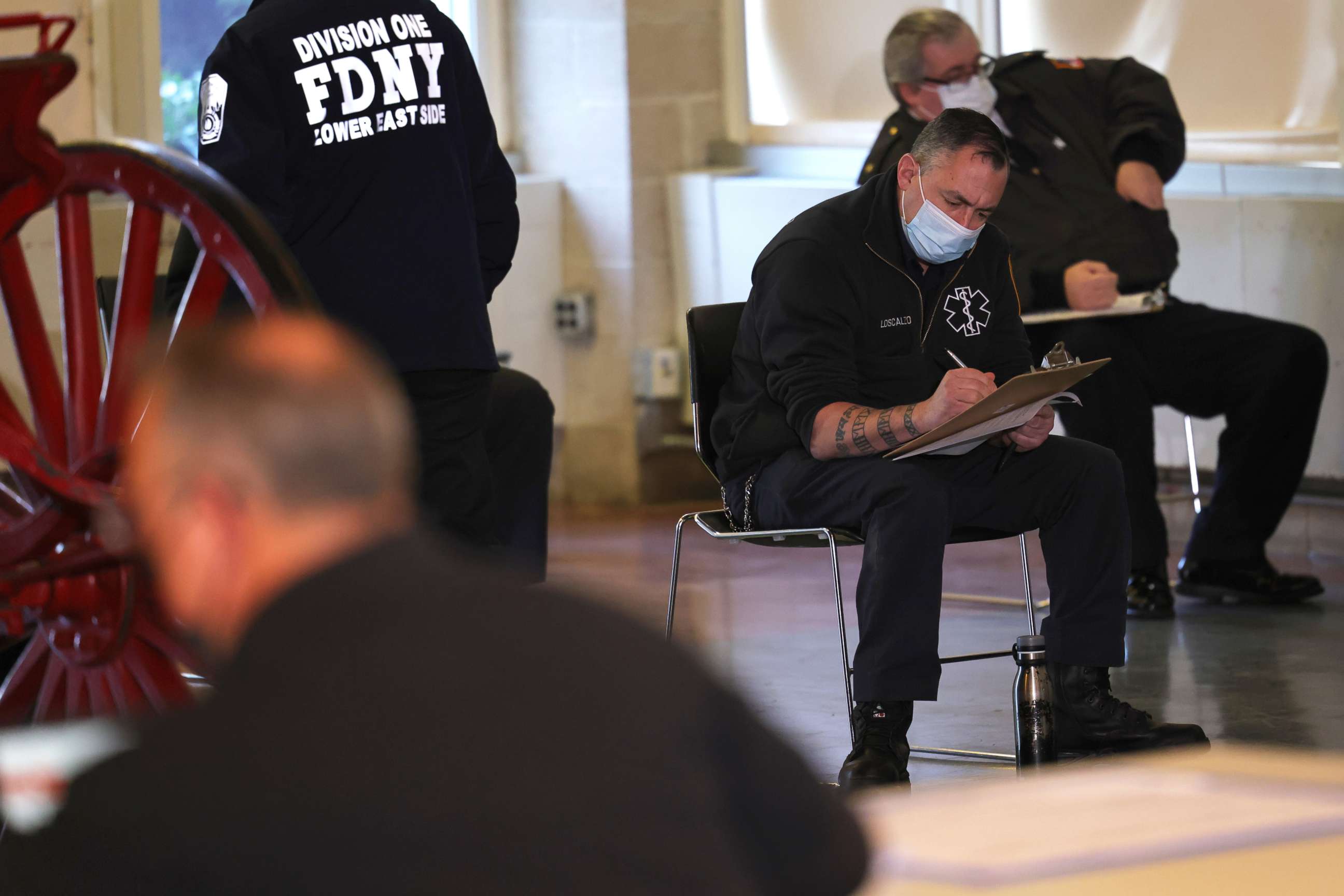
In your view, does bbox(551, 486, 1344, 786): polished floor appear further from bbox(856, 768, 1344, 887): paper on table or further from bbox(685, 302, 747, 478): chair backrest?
bbox(856, 768, 1344, 887): paper on table

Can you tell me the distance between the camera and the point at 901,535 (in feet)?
9.88

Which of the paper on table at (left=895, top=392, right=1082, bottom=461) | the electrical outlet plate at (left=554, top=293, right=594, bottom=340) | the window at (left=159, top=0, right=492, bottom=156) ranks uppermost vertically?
the window at (left=159, top=0, right=492, bottom=156)

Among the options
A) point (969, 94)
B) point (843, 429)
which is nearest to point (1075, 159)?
point (969, 94)

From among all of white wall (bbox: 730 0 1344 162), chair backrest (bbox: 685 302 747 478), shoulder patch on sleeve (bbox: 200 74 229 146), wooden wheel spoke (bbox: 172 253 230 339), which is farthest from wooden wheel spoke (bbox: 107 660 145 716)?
white wall (bbox: 730 0 1344 162)

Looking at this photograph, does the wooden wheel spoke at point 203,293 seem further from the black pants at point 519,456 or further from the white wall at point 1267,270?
the white wall at point 1267,270

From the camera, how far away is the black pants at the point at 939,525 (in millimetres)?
2996

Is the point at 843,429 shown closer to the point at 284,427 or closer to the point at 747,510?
the point at 747,510

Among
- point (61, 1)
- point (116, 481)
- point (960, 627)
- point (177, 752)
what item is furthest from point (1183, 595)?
point (177, 752)

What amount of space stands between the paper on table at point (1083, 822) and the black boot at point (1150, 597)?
3.01 metres

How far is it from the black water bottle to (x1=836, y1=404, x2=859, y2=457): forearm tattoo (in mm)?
429

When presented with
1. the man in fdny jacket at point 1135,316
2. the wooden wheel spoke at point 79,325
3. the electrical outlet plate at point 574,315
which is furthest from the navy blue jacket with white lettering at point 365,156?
the electrical outlet plate at point 574,315

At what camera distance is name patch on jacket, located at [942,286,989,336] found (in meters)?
3.36

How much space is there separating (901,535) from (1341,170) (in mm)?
2588

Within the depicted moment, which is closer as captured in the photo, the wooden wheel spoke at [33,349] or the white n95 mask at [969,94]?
the wooden wheel spoke at [33,349]
